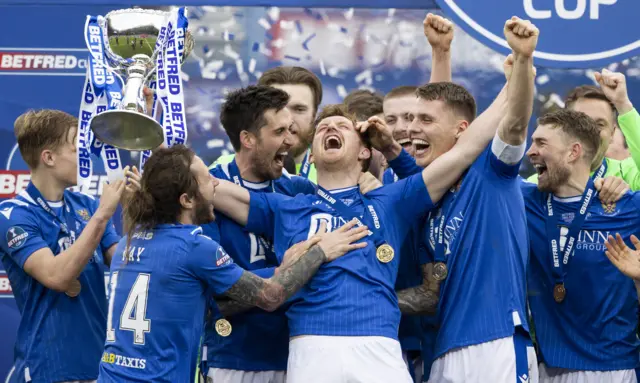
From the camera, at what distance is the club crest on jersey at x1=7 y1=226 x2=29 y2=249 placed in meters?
5.56

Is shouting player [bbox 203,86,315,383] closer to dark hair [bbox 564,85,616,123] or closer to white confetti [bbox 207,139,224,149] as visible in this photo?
white confetti [bbox 207,139,224,149]

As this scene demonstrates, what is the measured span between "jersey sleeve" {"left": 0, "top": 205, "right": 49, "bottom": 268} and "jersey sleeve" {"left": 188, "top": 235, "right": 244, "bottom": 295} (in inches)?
40.7

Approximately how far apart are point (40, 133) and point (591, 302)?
300cm

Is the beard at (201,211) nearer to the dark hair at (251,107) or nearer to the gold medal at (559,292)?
the dark hair at (251,107)

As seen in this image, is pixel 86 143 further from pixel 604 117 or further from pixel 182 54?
pixel 604 117

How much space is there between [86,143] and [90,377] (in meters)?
1.21

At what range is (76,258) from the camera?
5.40 meters

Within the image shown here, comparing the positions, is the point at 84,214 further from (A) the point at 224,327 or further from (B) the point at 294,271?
(B) the point at 294,271

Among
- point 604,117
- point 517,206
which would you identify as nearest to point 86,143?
point 517,206

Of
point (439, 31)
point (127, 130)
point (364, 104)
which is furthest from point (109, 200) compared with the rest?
point (439, 31)

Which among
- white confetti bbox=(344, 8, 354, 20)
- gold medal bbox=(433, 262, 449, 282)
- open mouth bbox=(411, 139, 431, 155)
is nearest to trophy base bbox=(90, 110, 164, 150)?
open mouth bbox=(411, 139, 431, 155)

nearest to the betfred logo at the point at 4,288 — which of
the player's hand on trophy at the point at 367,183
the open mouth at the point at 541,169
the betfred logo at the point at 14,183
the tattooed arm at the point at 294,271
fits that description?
the betfred logo at the point at 14,183

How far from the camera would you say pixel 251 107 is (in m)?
5.80

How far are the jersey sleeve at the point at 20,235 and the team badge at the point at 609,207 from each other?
289 centimetres
